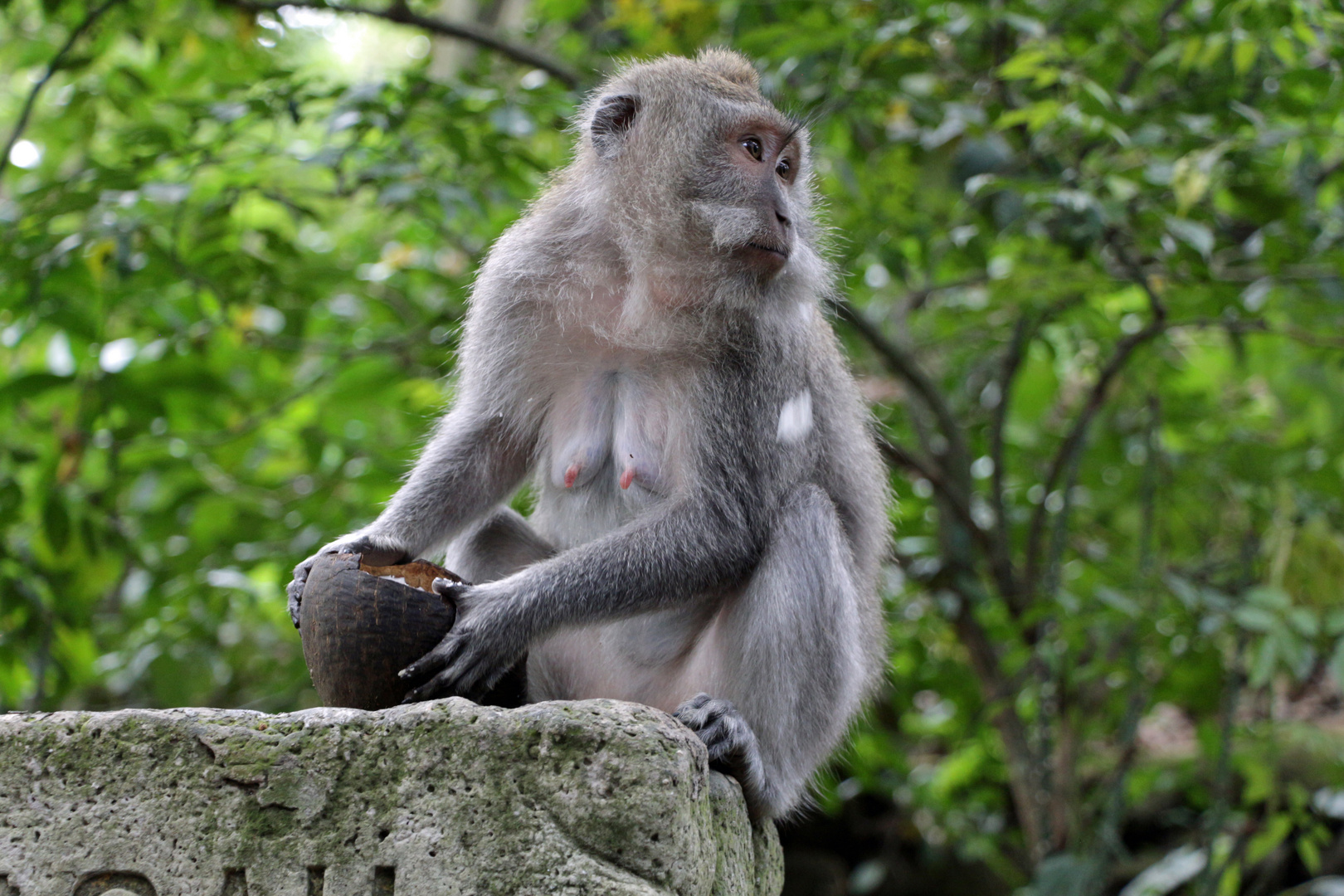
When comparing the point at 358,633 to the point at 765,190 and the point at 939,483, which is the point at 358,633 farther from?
the point at 939,483

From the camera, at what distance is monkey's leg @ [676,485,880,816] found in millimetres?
3648

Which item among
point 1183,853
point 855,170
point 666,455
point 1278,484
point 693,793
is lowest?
point 1183,853

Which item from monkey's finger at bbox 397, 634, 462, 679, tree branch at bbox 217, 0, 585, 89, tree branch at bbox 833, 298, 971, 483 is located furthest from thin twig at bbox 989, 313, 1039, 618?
monkey's finger at bbox 397, 634, 462, 679

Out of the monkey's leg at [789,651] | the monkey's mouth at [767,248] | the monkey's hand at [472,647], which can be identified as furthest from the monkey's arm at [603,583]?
the monkey's mouth at [767,248]

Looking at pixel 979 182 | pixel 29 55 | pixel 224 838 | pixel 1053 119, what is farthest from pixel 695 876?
pixel 29 55

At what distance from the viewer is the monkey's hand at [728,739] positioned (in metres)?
3.33

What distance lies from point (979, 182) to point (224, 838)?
369cm

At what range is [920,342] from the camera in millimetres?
7844

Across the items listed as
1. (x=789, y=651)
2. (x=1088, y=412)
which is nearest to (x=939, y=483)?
(x=1088, y=412)

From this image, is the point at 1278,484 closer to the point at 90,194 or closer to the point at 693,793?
the point at 693,793

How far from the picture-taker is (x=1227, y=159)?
545cm

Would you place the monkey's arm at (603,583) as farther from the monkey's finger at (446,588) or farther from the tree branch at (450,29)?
the tree branch at (450,29)

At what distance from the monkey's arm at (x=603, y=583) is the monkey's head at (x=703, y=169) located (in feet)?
2.78

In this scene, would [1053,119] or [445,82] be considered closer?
[1053,119]
